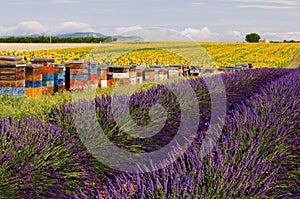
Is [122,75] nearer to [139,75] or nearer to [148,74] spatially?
[139,75]

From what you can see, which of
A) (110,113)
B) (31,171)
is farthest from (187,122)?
(31,171)

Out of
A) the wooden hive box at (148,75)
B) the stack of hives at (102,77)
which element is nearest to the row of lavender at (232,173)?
the stack of hives at (102,77)

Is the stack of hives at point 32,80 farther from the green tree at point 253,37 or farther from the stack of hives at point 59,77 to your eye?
the green tree at point 253,37

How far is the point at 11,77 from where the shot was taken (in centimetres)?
999

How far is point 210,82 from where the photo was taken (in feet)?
34.9

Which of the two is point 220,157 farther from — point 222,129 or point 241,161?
point 222,129

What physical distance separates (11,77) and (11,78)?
0.02 metres

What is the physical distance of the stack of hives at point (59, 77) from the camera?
462 inches

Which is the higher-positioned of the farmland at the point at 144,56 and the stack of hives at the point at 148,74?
the stack of hives at the point at 148,74

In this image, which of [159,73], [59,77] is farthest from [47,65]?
[159,73]

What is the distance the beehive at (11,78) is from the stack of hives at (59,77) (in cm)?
165

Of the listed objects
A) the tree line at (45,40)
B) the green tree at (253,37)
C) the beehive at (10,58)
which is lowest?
the tree line at (45,40)

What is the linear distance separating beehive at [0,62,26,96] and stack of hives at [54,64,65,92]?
1.65 meters

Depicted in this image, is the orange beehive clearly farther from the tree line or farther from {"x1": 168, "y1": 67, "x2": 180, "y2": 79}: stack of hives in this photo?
the tree line
